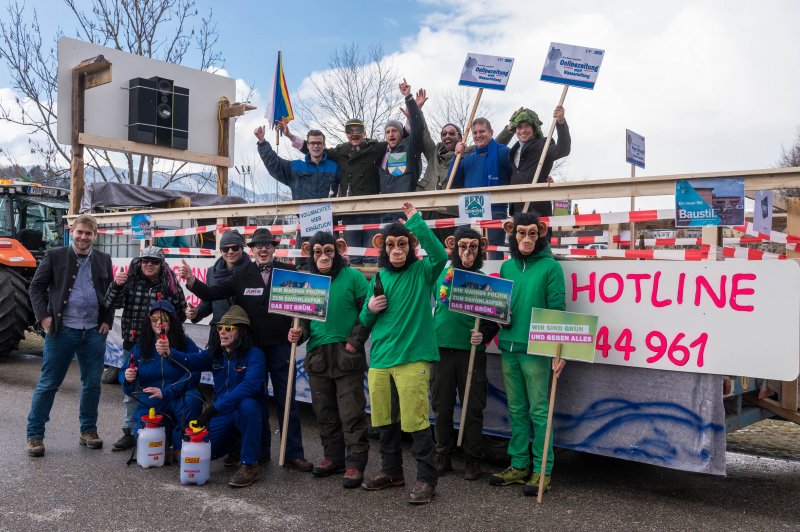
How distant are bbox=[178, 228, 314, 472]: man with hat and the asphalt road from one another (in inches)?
13.4

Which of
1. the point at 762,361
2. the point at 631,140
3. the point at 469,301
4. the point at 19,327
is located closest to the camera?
the point at 762,361

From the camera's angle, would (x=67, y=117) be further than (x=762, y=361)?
Yes

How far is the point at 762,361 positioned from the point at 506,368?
1.61 m

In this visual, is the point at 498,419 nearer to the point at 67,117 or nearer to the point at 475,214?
the point at 475,214

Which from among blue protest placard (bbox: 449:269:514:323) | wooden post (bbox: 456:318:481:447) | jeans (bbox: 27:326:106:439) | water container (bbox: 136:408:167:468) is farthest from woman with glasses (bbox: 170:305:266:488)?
blue protest placard (bbox: 449:269:514:323)

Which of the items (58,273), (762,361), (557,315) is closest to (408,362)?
(557,315)

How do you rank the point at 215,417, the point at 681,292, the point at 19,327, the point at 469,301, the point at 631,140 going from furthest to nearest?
the point at 19,327 < the point at 631,140 < the point at 215,417 < the point at 469,301 < the point at 681,292

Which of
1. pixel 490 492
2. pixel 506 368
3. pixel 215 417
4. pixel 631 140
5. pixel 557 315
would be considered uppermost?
pixel 631 140

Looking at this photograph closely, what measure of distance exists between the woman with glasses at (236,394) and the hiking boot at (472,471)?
1.48 m

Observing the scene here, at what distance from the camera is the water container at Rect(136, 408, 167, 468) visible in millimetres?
5609

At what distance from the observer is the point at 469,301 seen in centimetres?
518

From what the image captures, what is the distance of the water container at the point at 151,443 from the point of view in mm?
5609

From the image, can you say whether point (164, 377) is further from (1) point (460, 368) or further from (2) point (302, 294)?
(1) point (460, 368)

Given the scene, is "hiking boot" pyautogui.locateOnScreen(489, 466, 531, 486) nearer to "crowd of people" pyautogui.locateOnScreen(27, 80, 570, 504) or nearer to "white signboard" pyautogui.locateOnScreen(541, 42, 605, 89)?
"crowd of people" pyautogui.locateOnScreen(27, 80, 570, 504)
